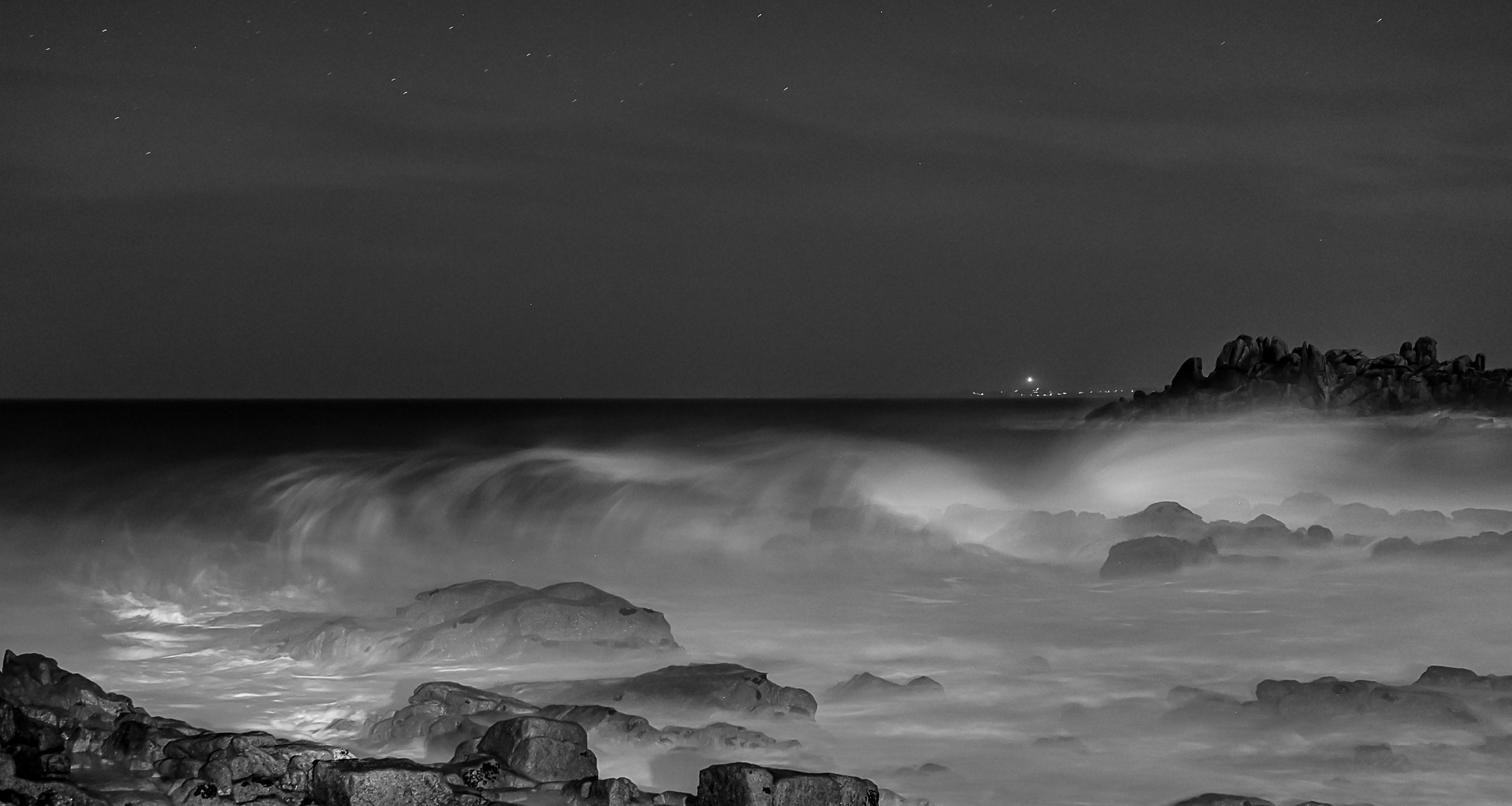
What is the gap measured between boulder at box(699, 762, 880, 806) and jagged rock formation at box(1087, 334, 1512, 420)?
3814 centimetres

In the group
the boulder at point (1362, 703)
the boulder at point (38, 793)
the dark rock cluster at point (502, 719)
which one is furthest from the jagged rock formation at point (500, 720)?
the boulder at point (1362, 703)

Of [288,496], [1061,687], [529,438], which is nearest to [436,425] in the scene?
[529,438]

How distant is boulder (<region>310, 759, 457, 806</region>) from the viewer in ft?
21.3

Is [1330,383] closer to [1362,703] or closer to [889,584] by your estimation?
[889,584]

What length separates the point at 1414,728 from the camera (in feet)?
30.0

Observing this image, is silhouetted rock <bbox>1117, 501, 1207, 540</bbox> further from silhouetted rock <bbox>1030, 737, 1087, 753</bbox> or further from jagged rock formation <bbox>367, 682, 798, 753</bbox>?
jagged rock formation <bbox>367, 682, 798, 753</bbox>

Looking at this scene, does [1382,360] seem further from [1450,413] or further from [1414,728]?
[1414,728]

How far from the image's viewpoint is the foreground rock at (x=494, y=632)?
1214 centimetres

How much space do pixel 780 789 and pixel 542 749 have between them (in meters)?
1.57

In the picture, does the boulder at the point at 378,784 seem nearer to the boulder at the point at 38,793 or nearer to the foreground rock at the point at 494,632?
the boulder at the point at 38,793

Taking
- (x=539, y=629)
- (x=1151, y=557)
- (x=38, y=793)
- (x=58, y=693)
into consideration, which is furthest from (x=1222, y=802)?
(x=1151, y=557)

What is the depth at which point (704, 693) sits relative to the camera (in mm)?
9672

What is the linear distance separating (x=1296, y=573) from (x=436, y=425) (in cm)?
7245

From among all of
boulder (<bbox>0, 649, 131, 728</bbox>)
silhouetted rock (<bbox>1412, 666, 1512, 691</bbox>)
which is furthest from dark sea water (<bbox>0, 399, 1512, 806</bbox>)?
boulder (<bbox>0, 649, 131, 728</bbox>)
